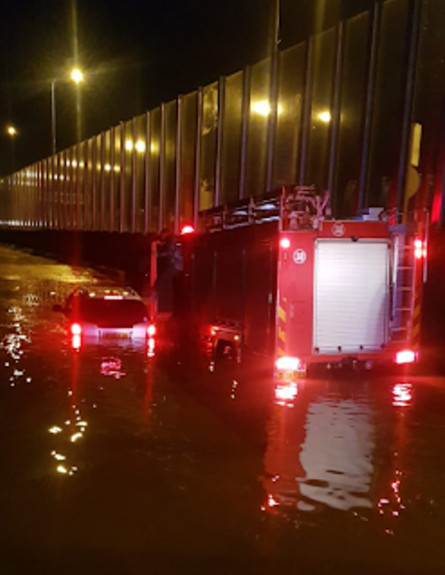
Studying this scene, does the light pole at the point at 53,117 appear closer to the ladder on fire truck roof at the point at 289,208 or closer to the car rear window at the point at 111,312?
the car rear window at the point at 111,312

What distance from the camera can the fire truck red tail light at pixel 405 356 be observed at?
10133 millimetres

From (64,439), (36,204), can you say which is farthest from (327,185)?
(36,204)

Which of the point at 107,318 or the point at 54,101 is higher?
the point at 54,101

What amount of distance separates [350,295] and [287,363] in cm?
144

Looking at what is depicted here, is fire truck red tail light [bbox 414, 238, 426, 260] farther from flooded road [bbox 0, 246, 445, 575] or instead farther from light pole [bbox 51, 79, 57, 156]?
light pole [bbox 51, 79, 57, 156]

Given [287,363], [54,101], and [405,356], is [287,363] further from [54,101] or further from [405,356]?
[54,101]

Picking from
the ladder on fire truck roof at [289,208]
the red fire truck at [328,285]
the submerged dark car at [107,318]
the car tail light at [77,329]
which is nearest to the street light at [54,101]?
the submerged dark car at [107,318]

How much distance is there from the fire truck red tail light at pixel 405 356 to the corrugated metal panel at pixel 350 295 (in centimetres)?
34

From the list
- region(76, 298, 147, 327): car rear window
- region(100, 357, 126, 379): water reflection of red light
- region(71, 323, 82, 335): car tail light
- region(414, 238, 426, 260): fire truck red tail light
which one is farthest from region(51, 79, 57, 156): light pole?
region(414, 238, 426, 260): fire truck red tail light

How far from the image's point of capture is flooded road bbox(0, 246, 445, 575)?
4.29 meters

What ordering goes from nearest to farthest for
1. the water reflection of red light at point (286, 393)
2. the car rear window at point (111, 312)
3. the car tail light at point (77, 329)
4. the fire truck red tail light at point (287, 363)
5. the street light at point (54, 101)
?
the water reflection of red light at point (286, 393)
the fire truck red tail light at point (287, 363)
the car tail light at point (77, 329)
the car rear window at point (111, 312)
the street light at point (54, 101)

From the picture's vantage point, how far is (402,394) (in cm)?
962

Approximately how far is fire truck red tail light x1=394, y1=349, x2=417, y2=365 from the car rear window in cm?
518

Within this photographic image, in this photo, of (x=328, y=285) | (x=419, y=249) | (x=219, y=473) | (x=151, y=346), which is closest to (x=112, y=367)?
(x=151, y=346)
